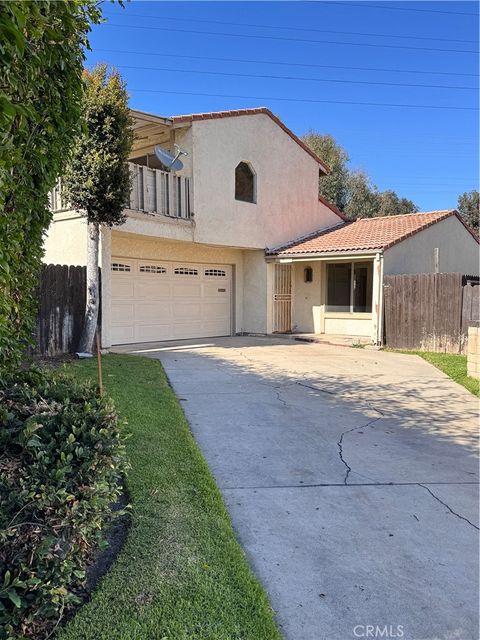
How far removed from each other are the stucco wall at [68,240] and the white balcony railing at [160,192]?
1.39 meters

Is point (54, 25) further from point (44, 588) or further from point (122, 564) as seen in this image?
point (122, 564)

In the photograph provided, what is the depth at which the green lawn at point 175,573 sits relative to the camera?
2273 millimetres

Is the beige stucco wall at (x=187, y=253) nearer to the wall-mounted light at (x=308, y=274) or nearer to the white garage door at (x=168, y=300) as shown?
the white garage door at (x=168, y=300)

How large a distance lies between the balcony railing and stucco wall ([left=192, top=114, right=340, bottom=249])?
39 centimetres

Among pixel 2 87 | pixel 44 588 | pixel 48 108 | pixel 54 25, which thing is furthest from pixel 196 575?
pixel 54 25

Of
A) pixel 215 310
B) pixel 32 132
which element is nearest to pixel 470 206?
pixel 215 310

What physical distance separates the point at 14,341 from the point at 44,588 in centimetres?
163

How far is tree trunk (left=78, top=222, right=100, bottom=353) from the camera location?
10.1 m

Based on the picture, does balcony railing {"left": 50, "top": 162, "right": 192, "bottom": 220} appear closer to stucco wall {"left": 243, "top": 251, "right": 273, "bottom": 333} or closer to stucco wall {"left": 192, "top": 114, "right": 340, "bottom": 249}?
stucco wall {"left": 192, "top": 114, "right": 340, "bottom": 249}

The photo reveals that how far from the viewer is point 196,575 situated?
2670 millimetres

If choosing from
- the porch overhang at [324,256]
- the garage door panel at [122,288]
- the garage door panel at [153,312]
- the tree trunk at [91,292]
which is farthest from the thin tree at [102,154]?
the porch overhang at [324,256]

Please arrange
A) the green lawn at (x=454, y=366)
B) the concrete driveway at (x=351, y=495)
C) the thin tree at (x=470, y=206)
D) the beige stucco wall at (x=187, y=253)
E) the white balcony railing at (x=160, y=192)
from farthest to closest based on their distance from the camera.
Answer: the thin tree at (x=470, y=206), the beige stucco wall at (x=187, y=253), the white balcony railing at (x=160, y=192), the green lawn at (x=454, y=366), the concrete driveway at (x=351, y=495)

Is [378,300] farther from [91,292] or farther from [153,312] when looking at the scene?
[91,292]

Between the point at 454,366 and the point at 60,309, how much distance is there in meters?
8.77
